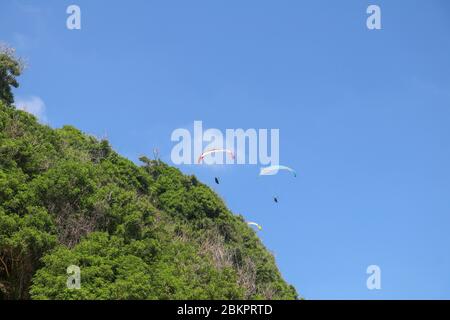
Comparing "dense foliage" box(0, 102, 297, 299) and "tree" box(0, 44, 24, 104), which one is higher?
"tree" box(0, 44, 24, 104)

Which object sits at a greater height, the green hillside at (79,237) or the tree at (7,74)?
the tree at (7,74)

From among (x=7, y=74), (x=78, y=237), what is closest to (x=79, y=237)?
(x=78, y=237)

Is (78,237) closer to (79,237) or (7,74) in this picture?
(79,237)

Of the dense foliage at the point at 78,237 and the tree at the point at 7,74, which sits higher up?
the tree at the point at 7,74

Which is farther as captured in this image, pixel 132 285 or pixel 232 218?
pixel 232 218

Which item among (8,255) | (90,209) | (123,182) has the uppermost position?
(123,182)

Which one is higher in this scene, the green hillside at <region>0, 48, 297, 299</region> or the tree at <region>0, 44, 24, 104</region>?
the tree at <region>0, 44, 24, 104</region>
